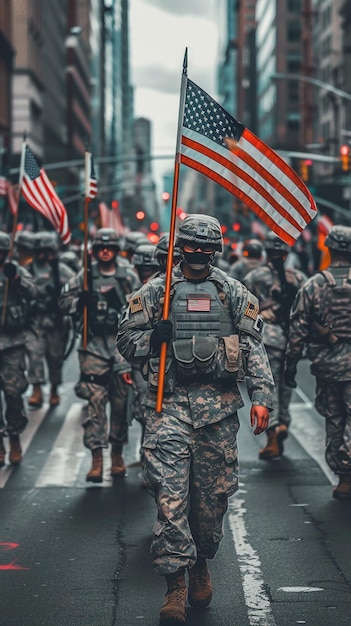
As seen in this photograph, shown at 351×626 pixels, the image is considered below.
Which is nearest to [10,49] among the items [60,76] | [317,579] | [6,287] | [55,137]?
[55,137]

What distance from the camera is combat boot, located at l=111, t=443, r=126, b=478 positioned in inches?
451

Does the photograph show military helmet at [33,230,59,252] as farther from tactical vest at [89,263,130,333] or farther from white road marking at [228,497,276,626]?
white road marking at [228,497,276,626]

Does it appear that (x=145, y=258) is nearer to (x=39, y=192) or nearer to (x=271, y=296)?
(x=271, y=296)

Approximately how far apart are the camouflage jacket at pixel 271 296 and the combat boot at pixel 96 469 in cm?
221

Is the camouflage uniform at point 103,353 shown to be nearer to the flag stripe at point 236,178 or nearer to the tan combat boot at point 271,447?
the tan combat boot at point 271,447

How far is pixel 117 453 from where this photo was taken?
451 inches

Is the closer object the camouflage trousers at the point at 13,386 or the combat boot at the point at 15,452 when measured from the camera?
the camouflage trousers at the point at 13,386

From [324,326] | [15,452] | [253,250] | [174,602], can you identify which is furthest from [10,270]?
[174,602]

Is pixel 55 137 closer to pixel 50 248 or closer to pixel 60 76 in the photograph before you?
pixel 60 76

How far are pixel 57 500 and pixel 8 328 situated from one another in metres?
2.08

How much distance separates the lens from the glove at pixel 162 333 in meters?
6.88

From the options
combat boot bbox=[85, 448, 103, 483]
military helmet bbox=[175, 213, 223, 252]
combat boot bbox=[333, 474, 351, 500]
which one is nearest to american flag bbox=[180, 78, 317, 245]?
military helmet bbox=[175, 213, 223, 252]

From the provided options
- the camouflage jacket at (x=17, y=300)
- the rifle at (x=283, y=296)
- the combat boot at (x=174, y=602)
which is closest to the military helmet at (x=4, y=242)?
the camouflage jacket at (x=17, y=300)

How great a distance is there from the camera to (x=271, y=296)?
1288cm
